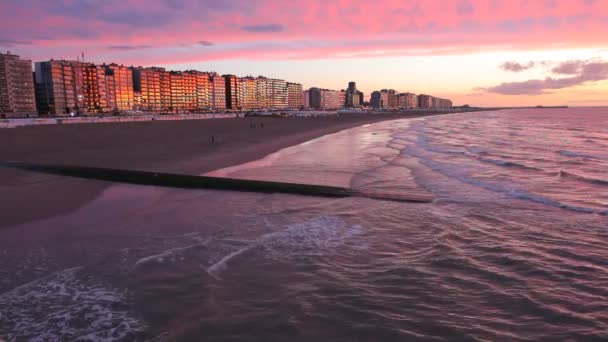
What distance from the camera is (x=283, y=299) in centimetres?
538

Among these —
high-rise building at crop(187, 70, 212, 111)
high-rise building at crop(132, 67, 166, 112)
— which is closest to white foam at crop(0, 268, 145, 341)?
high-rise building at crop(132, 67, 166, 112)

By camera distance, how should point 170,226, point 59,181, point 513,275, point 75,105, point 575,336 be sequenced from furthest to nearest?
1. point 75,105
2. point 59,181
3. point 170,226
4. point 513,275
5. point 575,336

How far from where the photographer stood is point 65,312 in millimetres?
5004

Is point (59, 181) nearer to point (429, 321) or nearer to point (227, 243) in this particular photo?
point (227, 243)

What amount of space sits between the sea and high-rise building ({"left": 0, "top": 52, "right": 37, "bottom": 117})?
5866 inches

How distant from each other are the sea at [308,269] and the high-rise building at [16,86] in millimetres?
149001

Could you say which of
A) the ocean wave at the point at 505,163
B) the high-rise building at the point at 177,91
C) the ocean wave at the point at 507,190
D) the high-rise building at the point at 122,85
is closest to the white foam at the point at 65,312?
the ocean wave at the point at 507,190

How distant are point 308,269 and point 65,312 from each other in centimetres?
328

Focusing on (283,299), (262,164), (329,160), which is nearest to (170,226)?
(283,299)

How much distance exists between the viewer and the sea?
4.73 m

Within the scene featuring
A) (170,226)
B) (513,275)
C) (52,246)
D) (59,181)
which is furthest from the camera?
(59,181)

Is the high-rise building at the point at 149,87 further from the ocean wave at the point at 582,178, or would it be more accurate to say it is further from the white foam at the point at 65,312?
the white foam at the point at 65,312

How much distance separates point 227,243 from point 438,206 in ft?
18.9

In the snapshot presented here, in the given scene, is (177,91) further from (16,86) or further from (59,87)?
(16,86)
